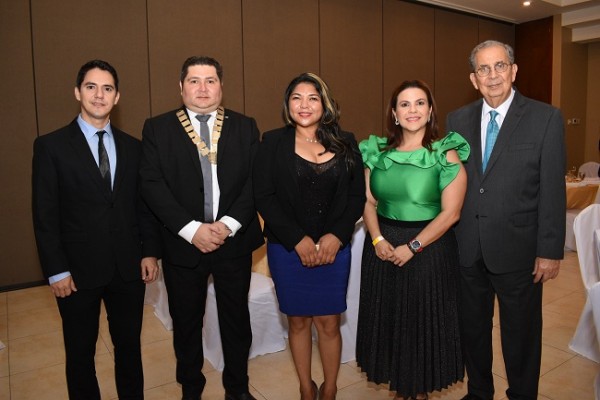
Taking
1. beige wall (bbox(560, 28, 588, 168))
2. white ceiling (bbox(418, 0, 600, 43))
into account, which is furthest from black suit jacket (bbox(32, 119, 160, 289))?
beige wall (bbox(560, 28, 588, 168))

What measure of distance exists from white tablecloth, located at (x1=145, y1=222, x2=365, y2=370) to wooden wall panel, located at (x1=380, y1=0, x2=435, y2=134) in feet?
14.8

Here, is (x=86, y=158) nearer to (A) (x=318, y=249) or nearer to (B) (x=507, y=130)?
(A) (x=318, y=249)

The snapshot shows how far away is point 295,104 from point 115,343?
1.45 meters

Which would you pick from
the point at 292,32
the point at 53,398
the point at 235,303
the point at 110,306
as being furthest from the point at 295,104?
the point at 292,32

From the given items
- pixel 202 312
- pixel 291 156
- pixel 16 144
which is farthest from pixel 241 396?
pixel 16 144

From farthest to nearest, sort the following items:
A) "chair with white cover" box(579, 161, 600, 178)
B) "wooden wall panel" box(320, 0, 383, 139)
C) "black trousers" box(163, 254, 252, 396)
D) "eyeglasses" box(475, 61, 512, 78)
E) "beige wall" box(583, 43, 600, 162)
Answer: "beige wall" box(583, 43, 600, 162)
"chair with white cover" box(579, 161, 600, 178)
"wooden wall panel" box(320, 0, 383, 139)
"black trousers" box(163, 254, 252, 396)
"eyeglasses" box(475, 61, 512, 78)

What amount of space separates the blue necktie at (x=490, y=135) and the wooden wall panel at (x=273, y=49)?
407 cm

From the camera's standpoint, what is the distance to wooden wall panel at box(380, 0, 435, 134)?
7.26 m

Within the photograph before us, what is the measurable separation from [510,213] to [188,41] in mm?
4370

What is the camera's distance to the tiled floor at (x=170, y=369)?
274cm

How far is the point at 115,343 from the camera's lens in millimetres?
2268

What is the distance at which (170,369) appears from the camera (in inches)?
121

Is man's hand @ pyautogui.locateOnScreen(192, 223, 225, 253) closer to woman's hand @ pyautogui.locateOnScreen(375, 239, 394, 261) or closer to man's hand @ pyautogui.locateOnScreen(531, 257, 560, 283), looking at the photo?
woman's hand @ pyautogui.locateOnScreen(375, 239, 394, 261)

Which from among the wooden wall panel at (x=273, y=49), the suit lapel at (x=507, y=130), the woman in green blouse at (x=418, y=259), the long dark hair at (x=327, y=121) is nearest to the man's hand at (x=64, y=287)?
the long dark hair at (x=327, y=121)
